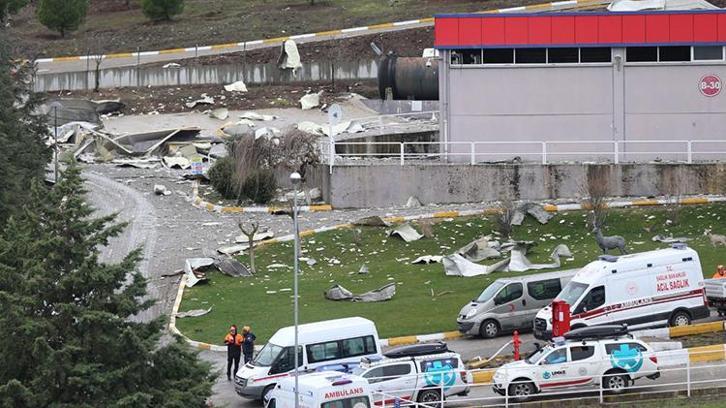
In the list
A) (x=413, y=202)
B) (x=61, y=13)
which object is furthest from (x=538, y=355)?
(x=61, y=13)

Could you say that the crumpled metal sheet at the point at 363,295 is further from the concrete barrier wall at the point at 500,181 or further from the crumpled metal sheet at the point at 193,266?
the concrete barrier wall at the point at 500,181

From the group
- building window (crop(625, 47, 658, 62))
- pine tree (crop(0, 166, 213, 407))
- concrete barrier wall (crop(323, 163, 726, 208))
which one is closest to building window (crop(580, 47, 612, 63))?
building window (crop(625, 47, 658, 62))

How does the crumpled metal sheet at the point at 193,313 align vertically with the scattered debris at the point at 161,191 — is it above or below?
below

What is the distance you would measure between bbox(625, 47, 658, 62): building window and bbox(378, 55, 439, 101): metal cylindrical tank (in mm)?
17727

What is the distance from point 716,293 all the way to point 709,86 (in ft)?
56.6

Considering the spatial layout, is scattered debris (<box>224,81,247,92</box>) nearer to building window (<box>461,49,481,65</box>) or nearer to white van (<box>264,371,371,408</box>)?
building window (<box>461,49,481,65</box>)

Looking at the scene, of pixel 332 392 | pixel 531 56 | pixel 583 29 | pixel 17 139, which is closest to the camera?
pixel 332 392

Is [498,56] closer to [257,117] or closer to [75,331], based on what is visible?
[257,117]

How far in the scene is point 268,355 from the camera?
3022 cm

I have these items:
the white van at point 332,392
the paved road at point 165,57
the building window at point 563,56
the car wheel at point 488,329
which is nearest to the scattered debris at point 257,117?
the paved road at point 165,57

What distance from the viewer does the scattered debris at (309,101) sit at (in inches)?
2775

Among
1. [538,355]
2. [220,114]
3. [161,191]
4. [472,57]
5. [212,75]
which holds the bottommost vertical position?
[538,355]

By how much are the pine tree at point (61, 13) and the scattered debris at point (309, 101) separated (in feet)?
83.5

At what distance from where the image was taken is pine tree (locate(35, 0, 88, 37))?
298 ft
